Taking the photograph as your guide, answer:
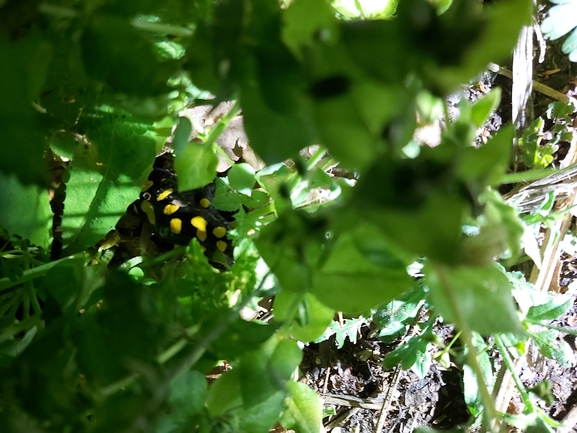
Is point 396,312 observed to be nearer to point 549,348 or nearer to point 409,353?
point 409,353

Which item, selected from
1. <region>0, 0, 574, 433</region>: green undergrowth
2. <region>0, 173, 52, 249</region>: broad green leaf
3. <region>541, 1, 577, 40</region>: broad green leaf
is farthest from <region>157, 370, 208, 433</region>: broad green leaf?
<region>541, 1, 577, 40</region>: broad green leaf

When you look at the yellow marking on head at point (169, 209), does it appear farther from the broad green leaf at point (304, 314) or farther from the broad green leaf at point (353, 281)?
the broad green leaf at point (353, 281)

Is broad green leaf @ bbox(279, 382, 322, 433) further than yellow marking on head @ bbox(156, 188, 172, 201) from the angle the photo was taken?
No

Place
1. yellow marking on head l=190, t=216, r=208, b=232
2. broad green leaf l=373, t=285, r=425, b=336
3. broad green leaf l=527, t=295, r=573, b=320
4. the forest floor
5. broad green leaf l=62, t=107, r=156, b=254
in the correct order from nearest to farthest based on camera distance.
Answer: broad green leaf l=62, t=107, r=156, b=254 → broad green leaf l=527, t=295, r=573, b=320 → broad green leaf l=373, t=285, r=425, b=336 → the forest floor → yellow marking on head l=190, t=216, r=208, b=232

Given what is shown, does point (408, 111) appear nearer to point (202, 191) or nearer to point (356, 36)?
point (356, 36)

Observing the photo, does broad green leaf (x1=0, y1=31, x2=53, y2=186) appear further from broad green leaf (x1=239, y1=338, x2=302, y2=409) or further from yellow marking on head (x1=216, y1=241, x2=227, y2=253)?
yellow marking on head (x1=216, y1=241, x2=227, y2=253)

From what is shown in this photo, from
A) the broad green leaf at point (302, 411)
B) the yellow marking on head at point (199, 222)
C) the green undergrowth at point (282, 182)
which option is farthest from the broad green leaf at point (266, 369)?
the yellow marking on head at point (199, 222)

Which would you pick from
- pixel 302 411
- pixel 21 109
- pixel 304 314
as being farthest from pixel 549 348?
pixel 21 109
